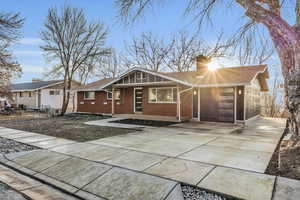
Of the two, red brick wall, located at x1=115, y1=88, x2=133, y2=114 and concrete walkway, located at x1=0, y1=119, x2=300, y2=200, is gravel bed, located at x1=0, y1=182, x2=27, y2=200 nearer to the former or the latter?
Result: concrete walkway, located at x1=0, y1=119, x2=300, y2=200

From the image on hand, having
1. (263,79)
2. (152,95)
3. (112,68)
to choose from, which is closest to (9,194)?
(152,95)

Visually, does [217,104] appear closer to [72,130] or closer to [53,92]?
[72,130]

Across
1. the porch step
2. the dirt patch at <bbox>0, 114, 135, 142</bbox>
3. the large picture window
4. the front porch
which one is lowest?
the porch step

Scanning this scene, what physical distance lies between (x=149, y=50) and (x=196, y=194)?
2396 cm

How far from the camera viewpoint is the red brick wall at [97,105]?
15.9 m

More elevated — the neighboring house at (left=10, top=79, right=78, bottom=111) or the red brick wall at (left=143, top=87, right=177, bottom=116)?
the neighboring house at (left=10, top=79, right=78, bottom=111)

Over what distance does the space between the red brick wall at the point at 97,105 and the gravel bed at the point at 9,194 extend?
1224 cm

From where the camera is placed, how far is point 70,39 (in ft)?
51.9

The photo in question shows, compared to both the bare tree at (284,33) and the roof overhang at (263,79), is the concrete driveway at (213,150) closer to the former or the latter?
the bare tree at (284,33)

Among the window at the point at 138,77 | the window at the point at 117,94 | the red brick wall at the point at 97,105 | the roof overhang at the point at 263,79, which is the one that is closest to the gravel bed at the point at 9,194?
the window at the point at 138,77

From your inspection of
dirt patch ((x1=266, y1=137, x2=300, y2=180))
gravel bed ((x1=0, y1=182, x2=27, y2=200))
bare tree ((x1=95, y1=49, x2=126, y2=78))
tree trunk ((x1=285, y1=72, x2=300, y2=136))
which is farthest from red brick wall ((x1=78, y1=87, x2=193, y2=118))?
Result: bare tree ((x1=95, y1=49, x2=126, y2=78))

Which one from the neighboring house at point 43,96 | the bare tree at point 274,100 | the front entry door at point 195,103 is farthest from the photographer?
the neighboring house at point 43,96

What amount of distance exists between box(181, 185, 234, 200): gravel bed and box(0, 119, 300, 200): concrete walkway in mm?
100

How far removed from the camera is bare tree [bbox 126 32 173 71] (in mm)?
24766
